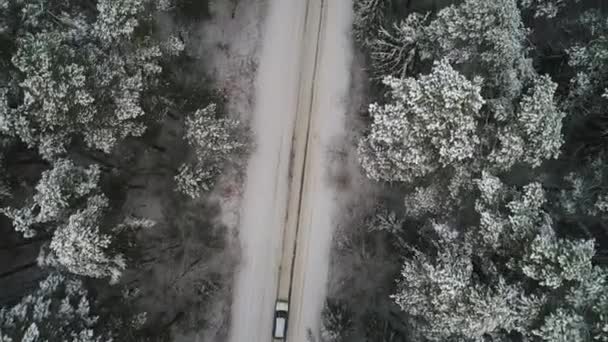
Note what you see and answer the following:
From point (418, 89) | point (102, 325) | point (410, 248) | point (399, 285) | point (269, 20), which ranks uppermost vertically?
point (269, 20)

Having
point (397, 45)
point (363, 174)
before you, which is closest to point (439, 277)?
point (363, 174)

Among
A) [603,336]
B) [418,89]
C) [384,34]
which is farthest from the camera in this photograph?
[384,34]

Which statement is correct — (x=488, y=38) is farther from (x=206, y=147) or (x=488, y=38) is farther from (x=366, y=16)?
(x=206, y=147)

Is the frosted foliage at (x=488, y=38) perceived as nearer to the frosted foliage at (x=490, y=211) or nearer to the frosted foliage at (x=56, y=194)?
the frosted foliage at (x=490, y=211)

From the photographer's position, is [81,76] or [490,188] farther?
[490,188]

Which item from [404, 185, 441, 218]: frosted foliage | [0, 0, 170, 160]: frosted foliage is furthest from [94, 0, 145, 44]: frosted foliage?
[404, 185, 441, 218]: frosted foliage

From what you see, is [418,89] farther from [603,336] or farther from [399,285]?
[603,336]

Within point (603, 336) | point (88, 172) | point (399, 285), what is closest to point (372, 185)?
point (399, 285)
